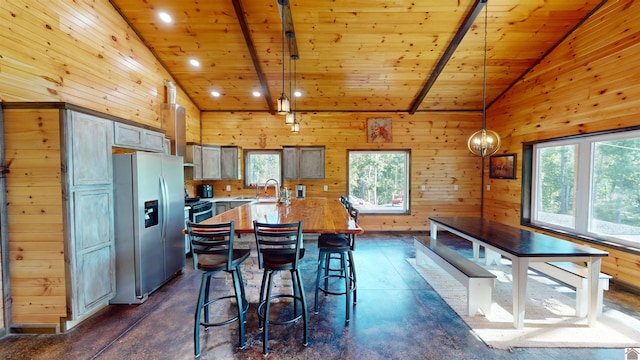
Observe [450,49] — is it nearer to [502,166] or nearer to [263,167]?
[502,166]

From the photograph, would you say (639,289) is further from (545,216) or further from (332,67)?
(332,67)

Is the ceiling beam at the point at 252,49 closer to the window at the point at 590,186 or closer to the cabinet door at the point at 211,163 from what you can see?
the cabinet door at the point at 211,163

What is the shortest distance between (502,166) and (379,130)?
8.86 ft

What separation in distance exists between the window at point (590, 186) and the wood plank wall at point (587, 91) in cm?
21

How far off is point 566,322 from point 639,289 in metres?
1.51

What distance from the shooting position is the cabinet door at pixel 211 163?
18.1 feet

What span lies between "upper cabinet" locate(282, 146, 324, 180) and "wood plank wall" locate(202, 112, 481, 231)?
20 centimetres

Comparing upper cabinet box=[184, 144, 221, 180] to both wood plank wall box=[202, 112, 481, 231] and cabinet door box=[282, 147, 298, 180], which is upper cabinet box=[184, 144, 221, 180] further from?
cabinet door box=[282, 147, 298, 180]

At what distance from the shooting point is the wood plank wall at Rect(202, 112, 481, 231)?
240 inches

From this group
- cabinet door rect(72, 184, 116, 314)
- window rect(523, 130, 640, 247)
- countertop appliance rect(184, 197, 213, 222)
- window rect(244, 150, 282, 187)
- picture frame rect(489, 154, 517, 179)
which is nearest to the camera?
cabinet door rect(72, 184, 116, 314)

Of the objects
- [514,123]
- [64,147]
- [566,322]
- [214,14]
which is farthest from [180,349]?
[514,123]

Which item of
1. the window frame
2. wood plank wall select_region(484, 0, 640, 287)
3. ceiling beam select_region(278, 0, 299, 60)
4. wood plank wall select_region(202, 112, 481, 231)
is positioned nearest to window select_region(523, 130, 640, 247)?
wood plank wall select_region(484, 0, 640, 287)

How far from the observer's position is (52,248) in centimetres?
239

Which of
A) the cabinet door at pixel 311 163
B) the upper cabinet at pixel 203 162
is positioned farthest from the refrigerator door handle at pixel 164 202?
the cabinet door at pixel 311 163
